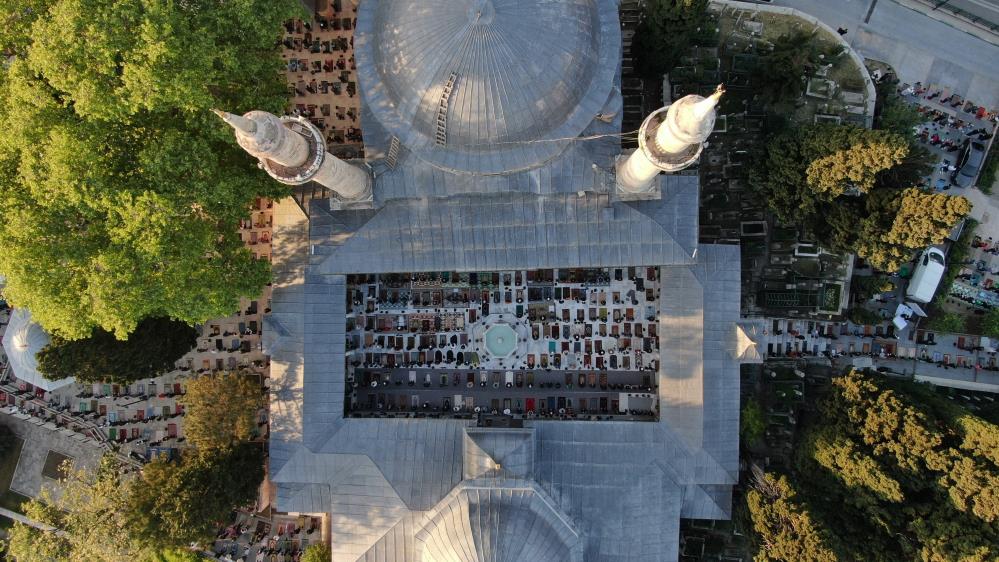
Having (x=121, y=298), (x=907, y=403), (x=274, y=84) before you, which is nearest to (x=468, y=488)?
(x=121, y=298)

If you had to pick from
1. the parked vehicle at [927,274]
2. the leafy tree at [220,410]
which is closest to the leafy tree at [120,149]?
the leafy tree at [220,410]

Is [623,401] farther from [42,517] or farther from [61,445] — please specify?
[61,445]

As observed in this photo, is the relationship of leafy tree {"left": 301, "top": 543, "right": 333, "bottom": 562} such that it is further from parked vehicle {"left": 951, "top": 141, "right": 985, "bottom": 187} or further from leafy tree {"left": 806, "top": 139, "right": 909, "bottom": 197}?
parked vehicle {"left": 951, "top": 141, "right": 985, "bottom": 187}

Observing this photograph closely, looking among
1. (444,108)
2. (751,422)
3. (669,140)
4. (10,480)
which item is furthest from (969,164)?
(10,480)

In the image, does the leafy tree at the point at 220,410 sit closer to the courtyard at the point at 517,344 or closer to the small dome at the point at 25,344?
the courtyard at the point at 517,344

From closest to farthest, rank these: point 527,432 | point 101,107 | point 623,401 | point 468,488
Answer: point 101,107 < point 468,488 < point 527,432 < point 623,401

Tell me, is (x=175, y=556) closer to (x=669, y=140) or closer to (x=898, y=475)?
(x=669, y=140)

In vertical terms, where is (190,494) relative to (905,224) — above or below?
below
